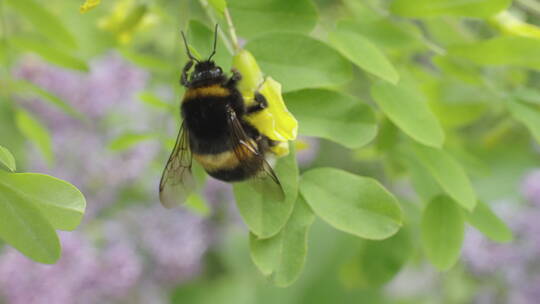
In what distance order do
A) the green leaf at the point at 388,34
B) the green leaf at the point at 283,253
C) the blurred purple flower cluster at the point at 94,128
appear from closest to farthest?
the green leaf at the point at 283,253 < the green leaf at the point at 388,34 < the blurred purple flower cluster at the point at 94,128

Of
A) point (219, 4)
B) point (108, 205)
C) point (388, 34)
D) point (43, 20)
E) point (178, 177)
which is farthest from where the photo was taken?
point (108, 205)

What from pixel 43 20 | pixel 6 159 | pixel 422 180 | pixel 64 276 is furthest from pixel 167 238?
pixel 6 159

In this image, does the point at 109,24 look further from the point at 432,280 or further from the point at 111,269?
the point at 432,280

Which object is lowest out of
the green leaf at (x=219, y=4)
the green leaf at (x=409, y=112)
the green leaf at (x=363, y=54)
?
the green leaf at (x=409, y=112)

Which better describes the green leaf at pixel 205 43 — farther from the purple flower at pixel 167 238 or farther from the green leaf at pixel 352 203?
the purple flower at pixel 167 238

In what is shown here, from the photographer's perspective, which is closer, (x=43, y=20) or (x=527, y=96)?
(x=527, y=96)

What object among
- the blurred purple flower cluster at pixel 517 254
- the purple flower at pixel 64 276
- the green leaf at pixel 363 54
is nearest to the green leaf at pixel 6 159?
the green leaf at pixel 363 54

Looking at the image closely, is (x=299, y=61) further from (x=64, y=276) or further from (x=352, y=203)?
(x=64, y=276)
